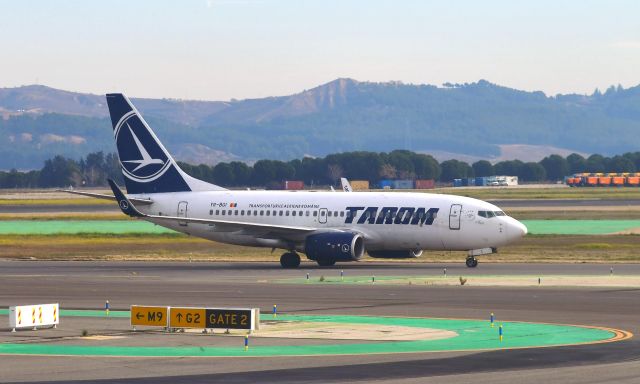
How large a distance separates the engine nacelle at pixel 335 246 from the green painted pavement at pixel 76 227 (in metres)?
33.7

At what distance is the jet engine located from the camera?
6769 cm

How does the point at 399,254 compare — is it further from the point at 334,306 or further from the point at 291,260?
the point at 334,306

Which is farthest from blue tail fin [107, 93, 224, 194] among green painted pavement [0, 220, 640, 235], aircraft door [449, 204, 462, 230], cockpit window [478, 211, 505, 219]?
green painted pavement [0, 220, 640, 235]

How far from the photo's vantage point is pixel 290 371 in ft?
94.8

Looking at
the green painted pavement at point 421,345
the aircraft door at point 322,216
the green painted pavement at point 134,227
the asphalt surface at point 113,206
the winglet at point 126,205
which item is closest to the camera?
the green painted pavement at point 421,345

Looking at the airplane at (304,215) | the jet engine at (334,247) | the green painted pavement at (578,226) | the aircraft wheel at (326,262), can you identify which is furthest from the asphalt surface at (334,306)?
the green painted pavement at (578,226)

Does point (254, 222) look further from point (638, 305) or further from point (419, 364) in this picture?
point (419, 364)

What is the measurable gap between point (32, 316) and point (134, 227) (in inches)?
2744

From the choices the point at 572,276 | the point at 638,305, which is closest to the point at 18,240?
the point at 572,276

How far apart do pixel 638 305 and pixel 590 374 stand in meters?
18.3

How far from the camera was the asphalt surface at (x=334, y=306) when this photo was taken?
28328 millimetres

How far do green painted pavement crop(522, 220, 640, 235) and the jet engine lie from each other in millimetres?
31614

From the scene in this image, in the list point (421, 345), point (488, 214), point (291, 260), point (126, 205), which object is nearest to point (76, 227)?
point (126, 205)

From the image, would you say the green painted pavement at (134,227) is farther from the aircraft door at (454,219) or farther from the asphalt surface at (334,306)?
the aircraft door at (454,219)
